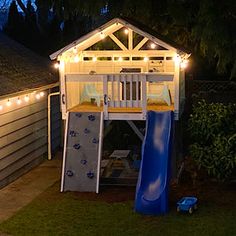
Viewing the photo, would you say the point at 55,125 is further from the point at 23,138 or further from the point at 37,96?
the point at 23,138

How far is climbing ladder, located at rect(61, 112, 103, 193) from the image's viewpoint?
35.2ft

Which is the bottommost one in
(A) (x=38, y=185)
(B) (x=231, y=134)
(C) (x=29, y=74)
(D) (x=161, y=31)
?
(A) (x=38, y=185)

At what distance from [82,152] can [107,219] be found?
2.36 metres

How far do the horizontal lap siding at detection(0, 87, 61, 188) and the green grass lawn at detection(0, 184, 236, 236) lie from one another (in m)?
1.66

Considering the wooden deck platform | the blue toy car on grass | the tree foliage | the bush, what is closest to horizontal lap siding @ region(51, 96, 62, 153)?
the wooden deck platform

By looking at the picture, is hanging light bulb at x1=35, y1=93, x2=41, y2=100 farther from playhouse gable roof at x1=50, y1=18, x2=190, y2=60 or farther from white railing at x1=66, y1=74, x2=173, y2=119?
white railing at x1=66, y1=74, x2=173, y2=119

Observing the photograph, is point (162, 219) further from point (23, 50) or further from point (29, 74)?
point (23, 50)

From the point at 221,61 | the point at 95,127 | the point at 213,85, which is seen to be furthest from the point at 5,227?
the point at 213,85

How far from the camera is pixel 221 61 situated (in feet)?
36.2

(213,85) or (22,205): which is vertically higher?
(213,85)

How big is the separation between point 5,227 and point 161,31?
8489mm

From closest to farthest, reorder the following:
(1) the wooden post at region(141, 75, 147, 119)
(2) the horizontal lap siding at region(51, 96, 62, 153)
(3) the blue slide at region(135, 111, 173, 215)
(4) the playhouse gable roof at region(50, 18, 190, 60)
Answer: (3) the blue slide at region(135, 111, 173, 215) < (1) the wooden post at region(141, 75, 147, 119) < (4) the playhouse gable roof at region(50, 18, 190, 60) < (2) the horizontal lap siding at region(51, 96, 62, 153)

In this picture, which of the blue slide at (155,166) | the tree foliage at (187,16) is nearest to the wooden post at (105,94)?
the blue slide at (155,166)

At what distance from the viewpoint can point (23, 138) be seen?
1258 centimetres
